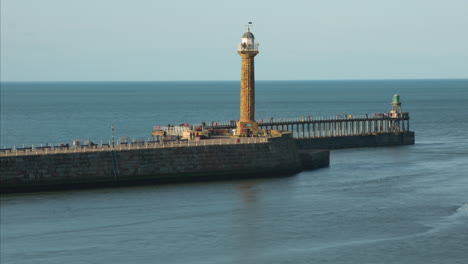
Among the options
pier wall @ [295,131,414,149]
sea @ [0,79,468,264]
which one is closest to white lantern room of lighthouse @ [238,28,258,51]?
sea @ [0,79,468,264]

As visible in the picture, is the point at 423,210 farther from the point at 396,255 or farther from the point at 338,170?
the point at 338,170

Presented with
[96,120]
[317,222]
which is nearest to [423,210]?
[317,222]

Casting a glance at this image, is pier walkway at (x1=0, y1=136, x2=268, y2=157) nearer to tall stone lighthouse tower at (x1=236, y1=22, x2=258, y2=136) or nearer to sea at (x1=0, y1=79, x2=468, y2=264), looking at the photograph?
tall stone lighthouse tower at (x1=236, y1=22, x2=258, y2=136)

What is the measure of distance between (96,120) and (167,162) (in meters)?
101

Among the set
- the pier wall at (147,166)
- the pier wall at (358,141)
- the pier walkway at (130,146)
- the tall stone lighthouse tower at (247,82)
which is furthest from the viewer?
the pier wall at (358,141)

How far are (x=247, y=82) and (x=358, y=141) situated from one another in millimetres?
32158

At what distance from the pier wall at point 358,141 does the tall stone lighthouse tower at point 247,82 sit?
18.8 meters

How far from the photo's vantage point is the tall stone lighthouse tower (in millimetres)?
92625

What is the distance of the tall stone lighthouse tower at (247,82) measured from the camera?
304 ft

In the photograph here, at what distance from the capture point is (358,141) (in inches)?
4712

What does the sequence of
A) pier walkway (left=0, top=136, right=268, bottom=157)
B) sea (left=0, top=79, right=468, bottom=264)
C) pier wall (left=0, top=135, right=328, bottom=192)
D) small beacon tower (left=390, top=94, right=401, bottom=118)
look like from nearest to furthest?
1. sea (left=0, top=79, right=468, bottom=264)
2. pier wall (left=0, top=135, right=328, bottom=192)
3. pier walkway (left=0, top=136, right=268, bottom=157)
4. small beacon tower (left=390, top=94, right=401, bottom=118)

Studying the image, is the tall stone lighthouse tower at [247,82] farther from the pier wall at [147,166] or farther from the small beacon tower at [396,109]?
the small beacon tower at [396,109]

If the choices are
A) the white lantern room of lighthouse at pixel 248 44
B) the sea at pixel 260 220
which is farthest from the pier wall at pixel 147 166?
the white lantern room of lighthouse at pixel 248 44

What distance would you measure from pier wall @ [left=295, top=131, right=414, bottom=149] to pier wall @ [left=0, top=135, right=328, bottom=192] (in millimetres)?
22429
